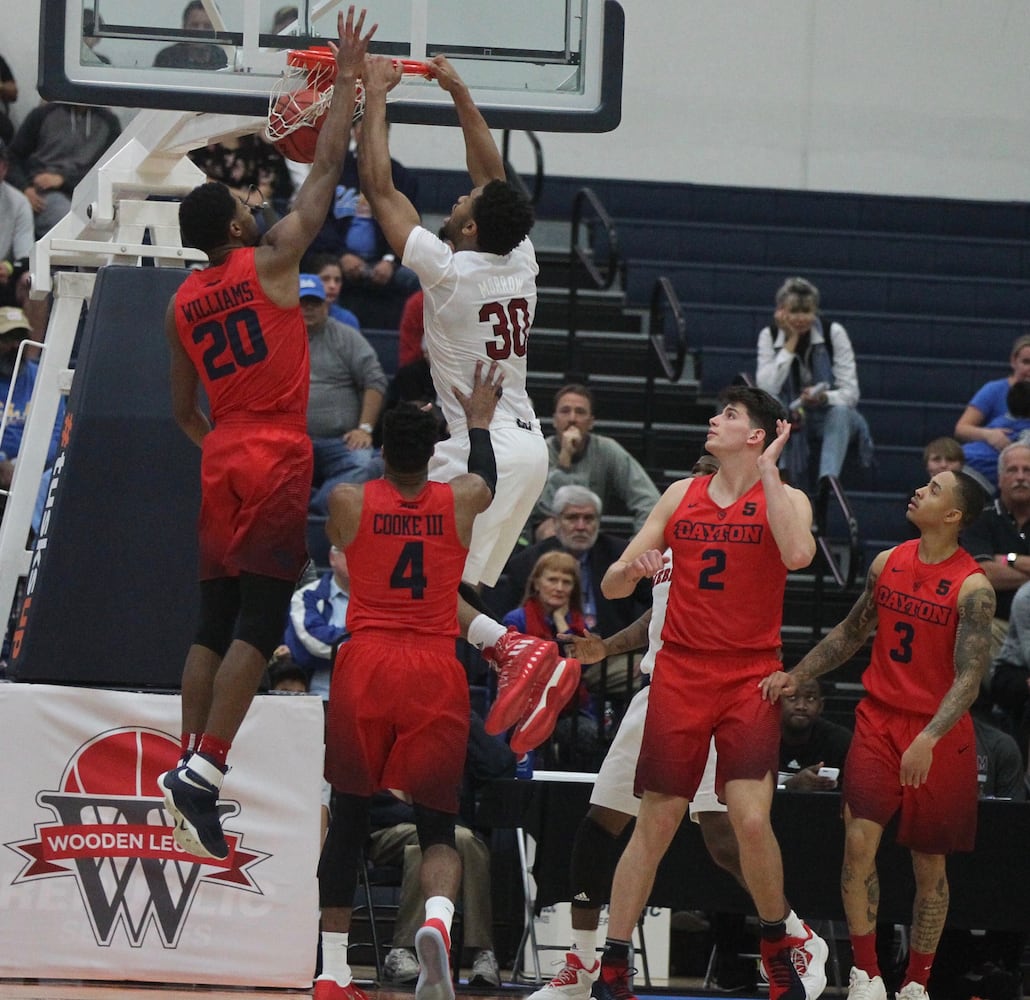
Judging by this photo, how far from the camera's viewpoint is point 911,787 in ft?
24.8

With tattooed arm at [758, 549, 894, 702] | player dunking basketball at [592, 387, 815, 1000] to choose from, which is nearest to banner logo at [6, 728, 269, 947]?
player dunking basketball at [592, 387, 815, 1000]

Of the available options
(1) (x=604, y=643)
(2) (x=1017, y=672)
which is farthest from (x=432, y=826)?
(2) (x=1017, y=672)

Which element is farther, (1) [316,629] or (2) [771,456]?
(1) [316,629]

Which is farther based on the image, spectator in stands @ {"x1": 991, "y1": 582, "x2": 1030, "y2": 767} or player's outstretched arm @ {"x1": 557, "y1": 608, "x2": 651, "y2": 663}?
spectator in stands @ {"x1": 991, "y1": 582, "x2": 1030, "y2": 767}

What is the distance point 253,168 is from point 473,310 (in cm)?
609

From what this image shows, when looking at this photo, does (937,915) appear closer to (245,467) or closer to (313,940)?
(313,940)

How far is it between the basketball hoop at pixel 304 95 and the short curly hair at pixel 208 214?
40 centimetres

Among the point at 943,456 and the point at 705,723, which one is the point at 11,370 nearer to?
the point at 943,456

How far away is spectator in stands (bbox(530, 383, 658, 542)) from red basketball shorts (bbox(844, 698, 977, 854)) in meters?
3.25

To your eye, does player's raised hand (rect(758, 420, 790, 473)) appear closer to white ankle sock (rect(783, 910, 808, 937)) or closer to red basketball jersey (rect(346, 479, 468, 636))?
red basketball jersey (rect(346, 479, 468, 636))

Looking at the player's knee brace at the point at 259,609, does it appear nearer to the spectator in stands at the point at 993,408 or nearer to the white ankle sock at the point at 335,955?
the white ankle sock at the point at 335,955

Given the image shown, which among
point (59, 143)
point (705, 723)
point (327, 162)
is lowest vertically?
point (705, 723)

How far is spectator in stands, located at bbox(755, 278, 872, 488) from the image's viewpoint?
12.1 meters

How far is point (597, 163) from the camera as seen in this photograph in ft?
50.7
